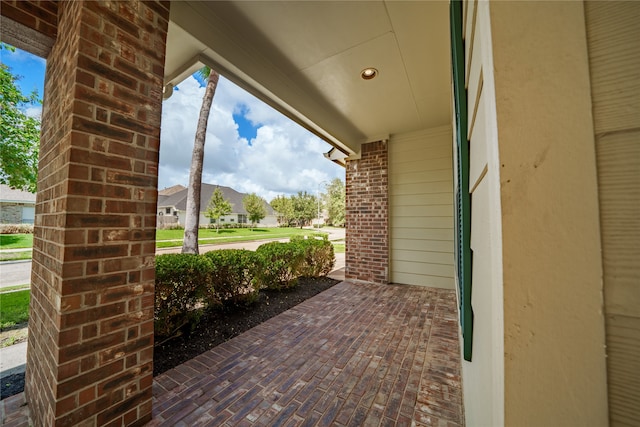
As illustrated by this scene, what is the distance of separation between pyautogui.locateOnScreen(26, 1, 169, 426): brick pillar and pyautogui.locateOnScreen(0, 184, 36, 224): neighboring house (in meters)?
21.0

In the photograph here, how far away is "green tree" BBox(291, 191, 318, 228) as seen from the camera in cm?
3841

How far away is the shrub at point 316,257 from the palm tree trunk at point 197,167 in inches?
144

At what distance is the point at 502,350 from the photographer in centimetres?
40

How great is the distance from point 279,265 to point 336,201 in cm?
2883

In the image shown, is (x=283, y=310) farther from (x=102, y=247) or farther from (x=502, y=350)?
(x=502, y=350)

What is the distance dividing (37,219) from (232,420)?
1.94 meters

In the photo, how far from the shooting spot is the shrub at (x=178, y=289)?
2387 mm

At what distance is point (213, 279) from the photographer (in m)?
3.00

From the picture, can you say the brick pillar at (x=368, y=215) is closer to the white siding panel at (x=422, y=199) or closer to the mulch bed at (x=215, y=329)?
the white siding panel at (x=422, y=199)

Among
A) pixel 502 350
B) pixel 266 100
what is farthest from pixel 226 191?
pixel 502 350

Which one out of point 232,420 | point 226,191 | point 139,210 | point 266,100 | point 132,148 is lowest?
point 232,420

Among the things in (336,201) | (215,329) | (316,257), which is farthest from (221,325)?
(336,201)

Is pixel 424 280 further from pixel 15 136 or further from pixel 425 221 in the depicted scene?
pixel 15 136

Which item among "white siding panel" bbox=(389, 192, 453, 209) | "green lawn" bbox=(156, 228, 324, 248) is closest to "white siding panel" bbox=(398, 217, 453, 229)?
"white siding panel" bbox=(389, 192, 453, 209)
